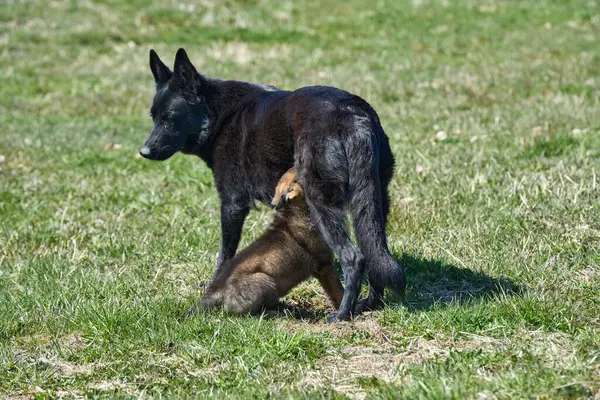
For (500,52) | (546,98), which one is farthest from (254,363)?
(500,52)

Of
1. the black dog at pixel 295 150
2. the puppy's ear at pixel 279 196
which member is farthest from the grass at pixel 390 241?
the puppy's ear at pixel 279 196

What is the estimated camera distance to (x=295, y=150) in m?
4.75

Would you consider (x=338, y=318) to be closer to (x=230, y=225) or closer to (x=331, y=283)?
(x=331, y=283)


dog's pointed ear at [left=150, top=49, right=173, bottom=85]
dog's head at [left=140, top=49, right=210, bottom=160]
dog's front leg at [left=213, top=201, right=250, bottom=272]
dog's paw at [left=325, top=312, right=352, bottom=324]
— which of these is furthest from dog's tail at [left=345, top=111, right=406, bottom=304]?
dog's pointed ear at [left=150, top=49, right=173, bottom=85]

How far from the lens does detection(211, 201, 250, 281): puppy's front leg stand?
5.38 meters

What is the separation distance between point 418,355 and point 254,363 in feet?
2.68

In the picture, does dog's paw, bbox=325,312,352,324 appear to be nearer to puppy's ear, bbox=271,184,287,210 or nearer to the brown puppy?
the brown puppy

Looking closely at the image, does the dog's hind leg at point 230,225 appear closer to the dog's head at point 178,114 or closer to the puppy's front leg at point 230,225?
the puppy's front leg at point 230,225

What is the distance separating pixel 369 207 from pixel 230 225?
4.37ft

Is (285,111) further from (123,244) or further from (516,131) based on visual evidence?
(516,131)

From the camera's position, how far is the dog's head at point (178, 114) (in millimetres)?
A: 5633

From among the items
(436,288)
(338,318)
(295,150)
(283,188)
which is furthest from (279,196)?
(436,288)

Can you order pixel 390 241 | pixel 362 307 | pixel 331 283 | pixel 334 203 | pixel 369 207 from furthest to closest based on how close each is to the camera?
pixel 390 241 → pixel 331 283 → pixel 362 307 → pixel 334 203 → pixel 369 207

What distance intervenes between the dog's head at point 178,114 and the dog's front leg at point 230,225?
0.57m
